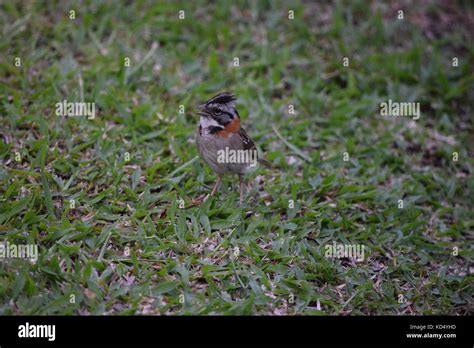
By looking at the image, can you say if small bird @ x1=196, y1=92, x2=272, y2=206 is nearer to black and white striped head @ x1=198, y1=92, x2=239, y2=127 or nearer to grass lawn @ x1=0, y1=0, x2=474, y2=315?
black and white striped head @ x1=198, y1=92, x2=239, y2=127

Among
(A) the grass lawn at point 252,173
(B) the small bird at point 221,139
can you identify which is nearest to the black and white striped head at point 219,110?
(B) the small bird at point 221,139

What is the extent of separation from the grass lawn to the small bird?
454 millimetres

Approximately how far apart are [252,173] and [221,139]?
2.97 ft

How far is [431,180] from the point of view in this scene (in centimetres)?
822

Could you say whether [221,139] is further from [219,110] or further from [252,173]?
[252,173]

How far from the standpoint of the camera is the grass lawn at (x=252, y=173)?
6.12m

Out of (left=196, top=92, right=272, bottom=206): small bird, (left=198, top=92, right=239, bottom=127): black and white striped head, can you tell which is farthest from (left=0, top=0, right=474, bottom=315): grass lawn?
(left=198, top=92, right=239, bottom=127): black and white striped head

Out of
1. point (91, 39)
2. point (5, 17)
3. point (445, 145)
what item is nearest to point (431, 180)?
point (445, 145)

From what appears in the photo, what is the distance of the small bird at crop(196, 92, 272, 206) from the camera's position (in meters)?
6.99

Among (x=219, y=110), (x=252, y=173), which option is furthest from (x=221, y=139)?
(x=252, y=173)

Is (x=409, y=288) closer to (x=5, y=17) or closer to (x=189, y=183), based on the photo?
(x=189, y=183)

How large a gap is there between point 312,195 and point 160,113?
242 cm

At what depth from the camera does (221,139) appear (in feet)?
23.2

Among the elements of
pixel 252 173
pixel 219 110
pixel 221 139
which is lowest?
pixel 252 173
